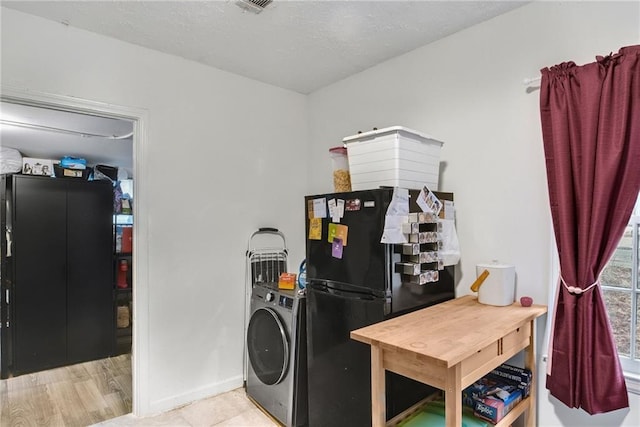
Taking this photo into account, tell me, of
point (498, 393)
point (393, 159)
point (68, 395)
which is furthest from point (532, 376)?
point (68, 395)

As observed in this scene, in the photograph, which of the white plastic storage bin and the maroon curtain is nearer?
the maroon curtain

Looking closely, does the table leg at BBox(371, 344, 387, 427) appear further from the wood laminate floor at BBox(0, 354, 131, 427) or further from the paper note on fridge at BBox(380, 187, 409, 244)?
the wood laminate floor at BBox(0, 354, 131, 427)

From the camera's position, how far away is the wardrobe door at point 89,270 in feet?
12.3

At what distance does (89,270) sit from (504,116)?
156 inches

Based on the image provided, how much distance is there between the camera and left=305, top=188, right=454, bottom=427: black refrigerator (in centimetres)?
191

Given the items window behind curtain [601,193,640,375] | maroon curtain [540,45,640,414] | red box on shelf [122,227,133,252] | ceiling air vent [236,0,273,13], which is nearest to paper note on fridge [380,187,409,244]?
maroon curtain [540,45,640,414]

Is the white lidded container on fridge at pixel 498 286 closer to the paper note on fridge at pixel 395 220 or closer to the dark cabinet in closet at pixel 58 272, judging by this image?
the paper note on fridge at pixel 395 220

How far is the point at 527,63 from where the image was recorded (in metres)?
2.07

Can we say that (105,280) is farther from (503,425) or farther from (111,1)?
(503,425)

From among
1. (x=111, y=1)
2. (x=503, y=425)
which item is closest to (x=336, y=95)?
(x=111, y=1)

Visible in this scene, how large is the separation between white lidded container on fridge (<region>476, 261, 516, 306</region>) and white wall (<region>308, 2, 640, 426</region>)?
123mm

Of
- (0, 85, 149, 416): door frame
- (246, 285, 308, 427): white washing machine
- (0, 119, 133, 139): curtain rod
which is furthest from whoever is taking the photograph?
(0, 119, 133, 139): curtain rod

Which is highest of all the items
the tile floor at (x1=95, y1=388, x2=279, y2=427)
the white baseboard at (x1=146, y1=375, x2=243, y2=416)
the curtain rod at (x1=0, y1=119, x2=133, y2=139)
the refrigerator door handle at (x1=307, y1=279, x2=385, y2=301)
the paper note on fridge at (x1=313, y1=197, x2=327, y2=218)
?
the curtain rod at (x1=0, y1=119, x2=133, y2=139)

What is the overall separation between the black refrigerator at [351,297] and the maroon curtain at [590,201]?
0.64 metres
